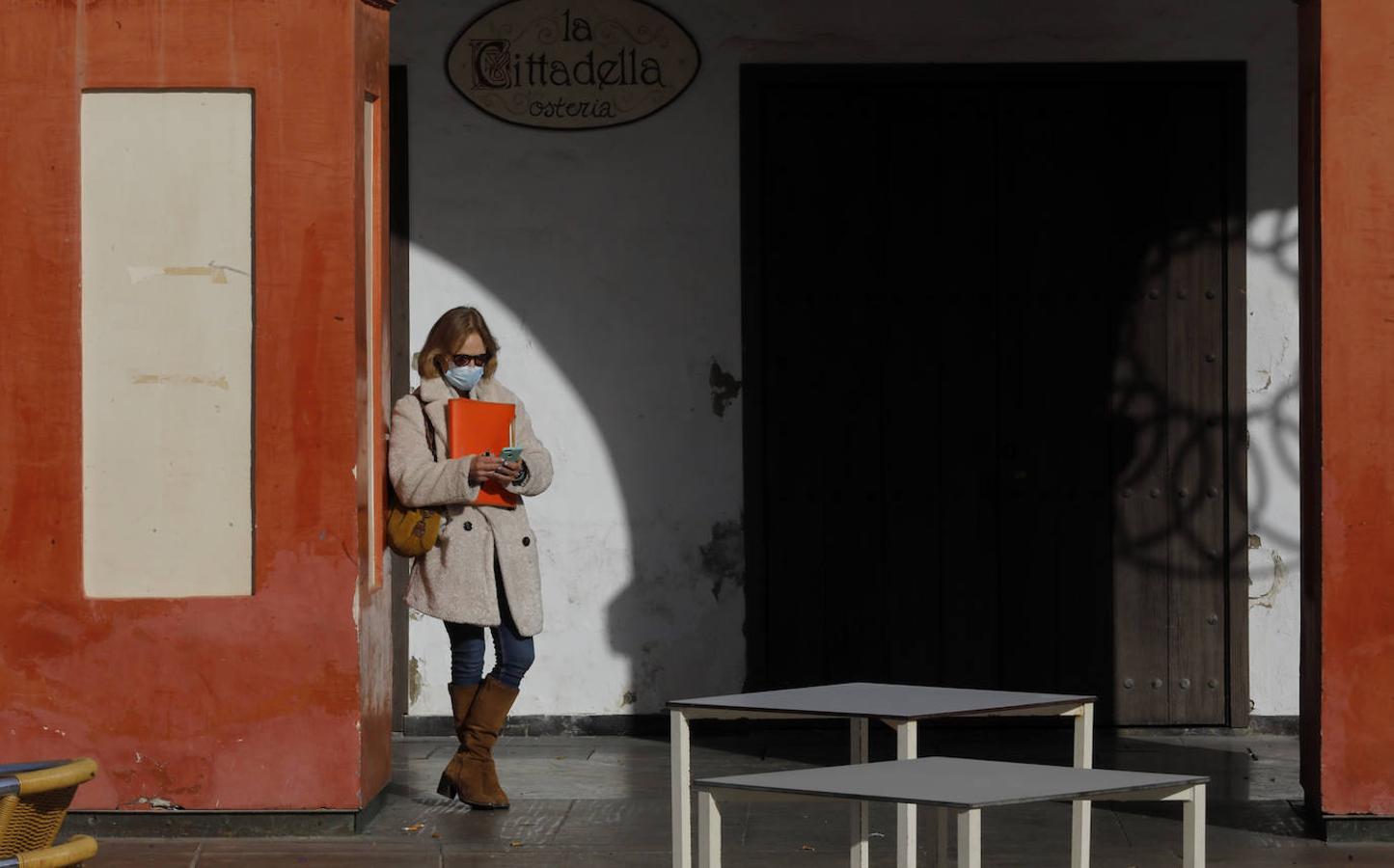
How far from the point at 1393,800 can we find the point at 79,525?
439 centimetres

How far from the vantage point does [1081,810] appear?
482 cm

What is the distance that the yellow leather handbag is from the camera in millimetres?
7406

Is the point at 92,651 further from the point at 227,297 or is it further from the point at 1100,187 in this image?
the point at 1100,187

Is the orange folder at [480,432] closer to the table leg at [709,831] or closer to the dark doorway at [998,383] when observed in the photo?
the dark doorway at [998,383]

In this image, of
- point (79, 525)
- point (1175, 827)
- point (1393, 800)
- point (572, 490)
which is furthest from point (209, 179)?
point (1393, 800)

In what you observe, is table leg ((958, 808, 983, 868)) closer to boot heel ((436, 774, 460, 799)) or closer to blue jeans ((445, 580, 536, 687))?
blue jeans ((445, 580, 536, 687))

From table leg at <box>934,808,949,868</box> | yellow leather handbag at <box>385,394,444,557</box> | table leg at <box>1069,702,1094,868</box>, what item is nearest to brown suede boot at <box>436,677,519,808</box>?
yellow leather handbag at <box>385,394,444,557</box>

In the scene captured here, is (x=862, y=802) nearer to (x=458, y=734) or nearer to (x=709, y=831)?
(x=709, y=831)

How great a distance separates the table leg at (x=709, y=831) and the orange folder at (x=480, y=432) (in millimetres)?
3142

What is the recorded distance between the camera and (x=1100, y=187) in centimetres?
949

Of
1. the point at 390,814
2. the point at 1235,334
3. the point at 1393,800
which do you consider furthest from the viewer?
the point at 1235,334

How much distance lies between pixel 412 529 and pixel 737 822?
150cm

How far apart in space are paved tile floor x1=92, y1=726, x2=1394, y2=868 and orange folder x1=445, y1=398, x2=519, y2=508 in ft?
3.71

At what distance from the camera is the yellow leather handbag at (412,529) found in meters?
7.41
